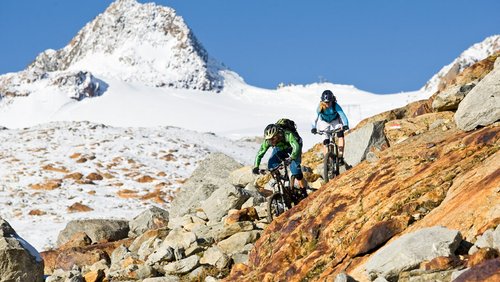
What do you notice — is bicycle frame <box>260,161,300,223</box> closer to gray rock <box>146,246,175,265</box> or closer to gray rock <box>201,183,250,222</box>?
gray rock <box>146,246,175,265</box>

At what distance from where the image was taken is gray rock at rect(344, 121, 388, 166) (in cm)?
1636

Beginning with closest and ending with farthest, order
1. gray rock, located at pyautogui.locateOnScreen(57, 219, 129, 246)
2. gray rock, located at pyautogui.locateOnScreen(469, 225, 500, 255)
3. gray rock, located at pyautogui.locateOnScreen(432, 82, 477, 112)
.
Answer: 1. gray rock, located at pyautogui.locateOnScreen(469, 225, 500, 255)
2. gray rock, located at pyautogui.locateOnScreen(432, 82, 477, 112)
3. gray rock, located at pyautogui.locateOnScreen(57, 219, 129, 246)

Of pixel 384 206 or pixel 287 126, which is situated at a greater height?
pixel 287 126

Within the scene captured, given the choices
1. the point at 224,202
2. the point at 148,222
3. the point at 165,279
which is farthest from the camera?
the point at 148,222

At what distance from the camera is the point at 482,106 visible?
36.7 ft

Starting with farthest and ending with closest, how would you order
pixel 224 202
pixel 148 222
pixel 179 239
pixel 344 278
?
pixel 148 222, pixel 224 202, pixel 179 239, pixel 344 278

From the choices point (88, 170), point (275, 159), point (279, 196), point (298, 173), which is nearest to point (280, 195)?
point (279, 196)

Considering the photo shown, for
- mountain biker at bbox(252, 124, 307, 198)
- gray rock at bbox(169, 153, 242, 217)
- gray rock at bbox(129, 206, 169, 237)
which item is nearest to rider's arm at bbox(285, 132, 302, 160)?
mountain biker at bbox(252, 124, 307, 198)

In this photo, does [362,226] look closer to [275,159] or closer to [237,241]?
[237,241]

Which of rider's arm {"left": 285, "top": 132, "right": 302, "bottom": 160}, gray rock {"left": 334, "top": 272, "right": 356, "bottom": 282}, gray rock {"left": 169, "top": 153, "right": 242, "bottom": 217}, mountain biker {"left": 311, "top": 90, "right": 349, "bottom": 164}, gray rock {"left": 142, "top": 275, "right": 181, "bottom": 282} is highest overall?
mountain biker {"left": 311, "top": 90, "right": 349, "bottom": 164}

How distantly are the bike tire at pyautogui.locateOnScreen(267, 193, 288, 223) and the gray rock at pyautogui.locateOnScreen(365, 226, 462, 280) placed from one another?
226 inches

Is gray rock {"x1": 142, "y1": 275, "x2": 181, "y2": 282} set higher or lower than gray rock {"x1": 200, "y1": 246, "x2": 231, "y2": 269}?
lower

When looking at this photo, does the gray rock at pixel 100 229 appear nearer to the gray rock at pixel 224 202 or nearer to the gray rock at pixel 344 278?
the gray rock at pixel 224 202

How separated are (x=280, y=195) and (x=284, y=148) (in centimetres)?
99
